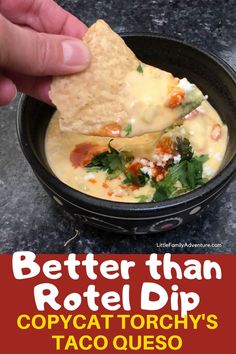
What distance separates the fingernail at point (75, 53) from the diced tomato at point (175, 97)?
25cm

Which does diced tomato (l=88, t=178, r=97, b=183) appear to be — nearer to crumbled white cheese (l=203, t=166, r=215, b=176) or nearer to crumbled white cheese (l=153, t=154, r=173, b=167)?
crumbled white cheese (l=153, t=154, r=173, b=167)

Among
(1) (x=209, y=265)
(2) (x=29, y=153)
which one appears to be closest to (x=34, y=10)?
(2) (x=29, y=153)

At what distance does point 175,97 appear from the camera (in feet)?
4.79

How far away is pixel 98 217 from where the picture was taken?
4.73ft

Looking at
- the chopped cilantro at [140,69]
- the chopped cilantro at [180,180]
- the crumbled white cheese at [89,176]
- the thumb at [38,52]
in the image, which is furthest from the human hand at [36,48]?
the chopped cilantro at [180,180]

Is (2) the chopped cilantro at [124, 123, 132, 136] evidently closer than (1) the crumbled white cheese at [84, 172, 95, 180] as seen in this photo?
Yes

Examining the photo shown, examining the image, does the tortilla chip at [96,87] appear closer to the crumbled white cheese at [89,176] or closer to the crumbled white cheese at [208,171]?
the crumbled white cheese at [89,176]

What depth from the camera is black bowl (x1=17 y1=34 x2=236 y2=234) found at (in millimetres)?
1386

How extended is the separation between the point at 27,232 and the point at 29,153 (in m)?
0.30

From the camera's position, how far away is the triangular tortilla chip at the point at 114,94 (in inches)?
58.2

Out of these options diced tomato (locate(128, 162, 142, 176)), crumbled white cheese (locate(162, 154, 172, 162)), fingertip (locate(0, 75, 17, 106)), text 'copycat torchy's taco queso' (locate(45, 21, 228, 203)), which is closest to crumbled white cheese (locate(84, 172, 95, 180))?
text 'copycat torchy's taco queso' (locate(45, 21, 228, 203))

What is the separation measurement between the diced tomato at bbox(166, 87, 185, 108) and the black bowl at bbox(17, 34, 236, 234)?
0.69 feet

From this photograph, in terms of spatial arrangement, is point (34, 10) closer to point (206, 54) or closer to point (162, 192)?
point (206, 54)

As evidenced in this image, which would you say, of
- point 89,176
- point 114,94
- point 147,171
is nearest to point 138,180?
point 147,171
